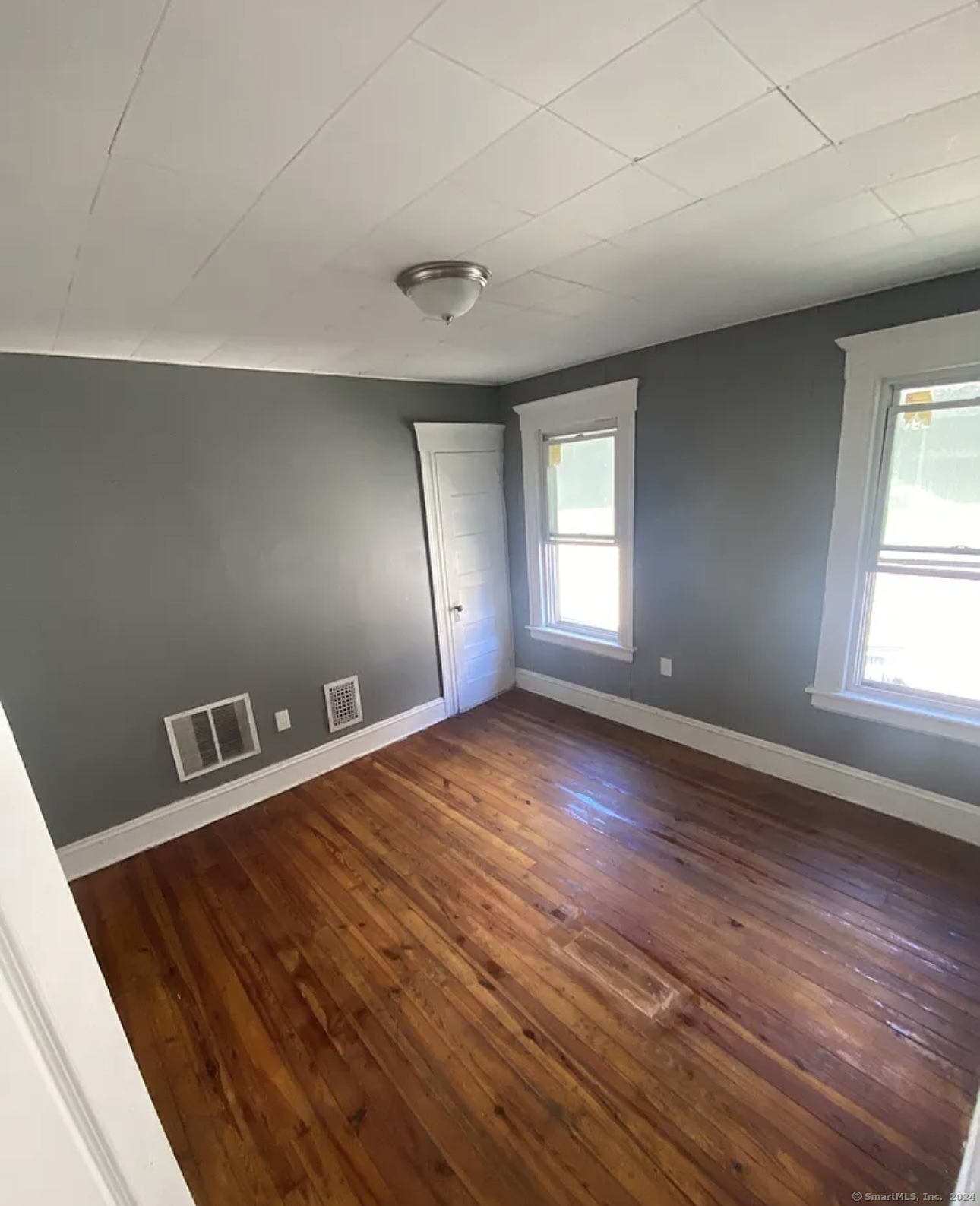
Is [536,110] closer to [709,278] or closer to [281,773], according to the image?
[709,278]

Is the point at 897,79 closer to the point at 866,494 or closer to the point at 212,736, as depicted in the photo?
the point at 866,494

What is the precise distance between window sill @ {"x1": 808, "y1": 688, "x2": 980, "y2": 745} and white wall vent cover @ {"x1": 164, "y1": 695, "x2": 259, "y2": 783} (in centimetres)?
309

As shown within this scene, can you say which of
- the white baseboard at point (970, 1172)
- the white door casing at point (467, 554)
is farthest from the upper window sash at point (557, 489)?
the white baseboard at point (970, 1172)

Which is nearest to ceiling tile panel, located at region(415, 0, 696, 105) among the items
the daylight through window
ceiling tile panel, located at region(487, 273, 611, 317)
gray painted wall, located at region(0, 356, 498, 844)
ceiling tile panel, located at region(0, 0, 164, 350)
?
ceiling tile panel, located at region(0, 0, 164, 350)

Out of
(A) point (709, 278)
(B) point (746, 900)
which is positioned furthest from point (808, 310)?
(B) point (746, 900)

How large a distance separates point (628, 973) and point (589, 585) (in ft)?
8.14

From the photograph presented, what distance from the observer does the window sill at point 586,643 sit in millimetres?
3693

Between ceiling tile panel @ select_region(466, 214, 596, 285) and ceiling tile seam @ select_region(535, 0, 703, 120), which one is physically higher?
ceiling tile seam @ select_region(535, 0, 703, 120)

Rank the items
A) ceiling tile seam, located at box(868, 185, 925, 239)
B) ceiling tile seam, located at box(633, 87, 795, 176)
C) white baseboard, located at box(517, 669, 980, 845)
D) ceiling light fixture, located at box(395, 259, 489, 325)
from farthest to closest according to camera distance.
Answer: white baseboard, located at box(517, 669, 980, 845) → ceiling light fixture, located at box(395, 259, 489, 325) → ceiling tile seam, located at box(868, 185, 925, 239) → ceiling tile seam, located at box(633, 87, 795, 176)

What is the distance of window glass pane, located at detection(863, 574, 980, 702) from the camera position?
2.43m

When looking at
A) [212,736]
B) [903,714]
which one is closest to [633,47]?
[903,714]

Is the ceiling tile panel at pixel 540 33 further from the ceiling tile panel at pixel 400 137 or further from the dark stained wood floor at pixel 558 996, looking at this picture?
the dark stained wood floor at pixel 558 996

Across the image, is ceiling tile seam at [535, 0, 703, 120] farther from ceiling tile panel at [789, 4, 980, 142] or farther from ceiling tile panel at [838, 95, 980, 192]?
ceiling tile panel at [838, 95, 980, 192]

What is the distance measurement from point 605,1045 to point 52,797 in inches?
103
